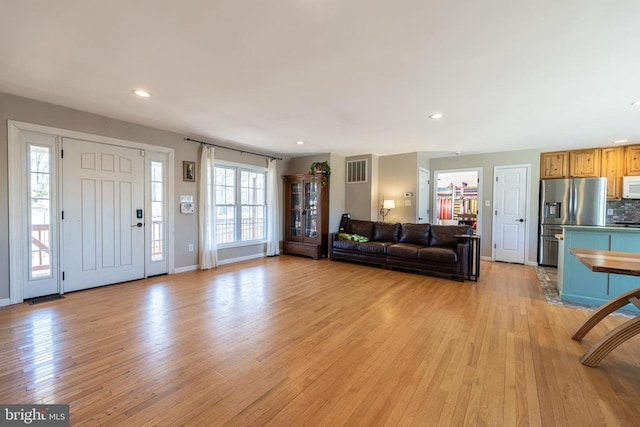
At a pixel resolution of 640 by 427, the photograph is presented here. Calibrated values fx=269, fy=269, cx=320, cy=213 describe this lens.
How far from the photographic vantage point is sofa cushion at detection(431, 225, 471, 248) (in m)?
4.73

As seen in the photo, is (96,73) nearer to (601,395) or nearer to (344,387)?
(344,387)

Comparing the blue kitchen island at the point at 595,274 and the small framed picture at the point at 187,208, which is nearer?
the blue kitchen island at the point at 595,274

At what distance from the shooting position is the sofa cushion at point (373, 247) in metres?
5.03

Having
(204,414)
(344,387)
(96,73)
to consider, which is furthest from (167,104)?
(344,387)

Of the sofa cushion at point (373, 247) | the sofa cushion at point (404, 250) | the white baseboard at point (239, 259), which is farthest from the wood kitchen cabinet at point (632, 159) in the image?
the white baseboard at point (239, 259)

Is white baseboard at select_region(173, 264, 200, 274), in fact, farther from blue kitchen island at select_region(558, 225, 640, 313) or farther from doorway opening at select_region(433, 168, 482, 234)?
doorway opening at select_region(433, 168, 482, 234)

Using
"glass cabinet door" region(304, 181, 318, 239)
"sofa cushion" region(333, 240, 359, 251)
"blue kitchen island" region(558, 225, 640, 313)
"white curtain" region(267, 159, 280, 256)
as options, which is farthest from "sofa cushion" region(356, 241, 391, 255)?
"blue kitchen island" region(558, 225, 640, 313)

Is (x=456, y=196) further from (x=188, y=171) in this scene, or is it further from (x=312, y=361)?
(x=312, y=361)

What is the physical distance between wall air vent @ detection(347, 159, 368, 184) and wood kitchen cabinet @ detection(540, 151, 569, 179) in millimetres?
3573

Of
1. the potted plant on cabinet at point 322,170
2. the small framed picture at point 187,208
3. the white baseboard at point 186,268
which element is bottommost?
the white baseboard at point 186,268

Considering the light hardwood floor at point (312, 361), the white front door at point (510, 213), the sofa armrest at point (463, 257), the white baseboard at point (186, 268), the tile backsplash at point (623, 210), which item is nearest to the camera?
the light hardwood floor at point (312, 361)

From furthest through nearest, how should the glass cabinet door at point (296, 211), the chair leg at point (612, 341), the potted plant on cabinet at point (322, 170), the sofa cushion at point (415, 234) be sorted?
the glass cabinet door at point (296, 211) → the potted plant on cabinet at point (322, 170) → the sofa cushion at point (415, 234) → the chair leg at point (612, 341)

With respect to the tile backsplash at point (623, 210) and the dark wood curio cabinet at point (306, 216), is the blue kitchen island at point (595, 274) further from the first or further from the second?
the dark wood curio cabinet at point (306, 216)

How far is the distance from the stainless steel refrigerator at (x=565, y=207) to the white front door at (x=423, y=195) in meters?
2.16
